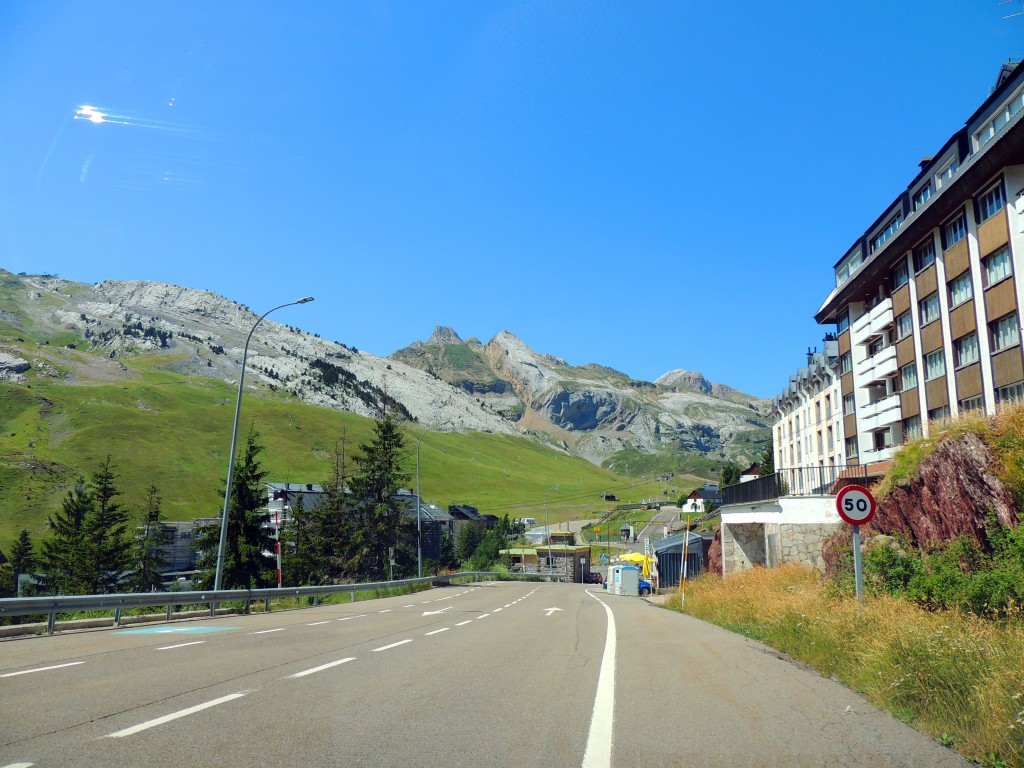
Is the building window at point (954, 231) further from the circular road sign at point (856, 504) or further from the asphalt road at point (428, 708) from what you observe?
the asphalt road at point (428, 708)

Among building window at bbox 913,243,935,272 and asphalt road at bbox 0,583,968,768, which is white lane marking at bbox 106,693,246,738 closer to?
asphalt road at bbox 0,583,968,768

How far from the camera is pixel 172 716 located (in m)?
6.64

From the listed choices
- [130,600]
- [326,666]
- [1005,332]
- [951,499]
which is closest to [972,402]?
[1005,332]

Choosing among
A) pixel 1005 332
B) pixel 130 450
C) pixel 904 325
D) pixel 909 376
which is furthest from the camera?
pixel 130 450

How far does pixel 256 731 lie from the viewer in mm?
6121

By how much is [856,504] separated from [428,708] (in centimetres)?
810

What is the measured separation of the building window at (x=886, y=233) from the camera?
130 feet

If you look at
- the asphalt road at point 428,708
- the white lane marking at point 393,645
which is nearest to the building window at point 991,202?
the asphalt road at point 428,708

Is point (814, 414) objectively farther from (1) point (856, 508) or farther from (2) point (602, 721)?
(2) point (602, 721)

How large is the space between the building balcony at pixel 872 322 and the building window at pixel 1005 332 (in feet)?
33.5

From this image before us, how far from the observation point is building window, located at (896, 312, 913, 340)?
37744mm

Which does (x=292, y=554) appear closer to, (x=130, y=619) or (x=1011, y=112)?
(x=130, y=619)

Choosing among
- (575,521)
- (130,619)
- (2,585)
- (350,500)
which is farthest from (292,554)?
(575,521)

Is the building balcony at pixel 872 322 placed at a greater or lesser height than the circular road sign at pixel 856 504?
greater
